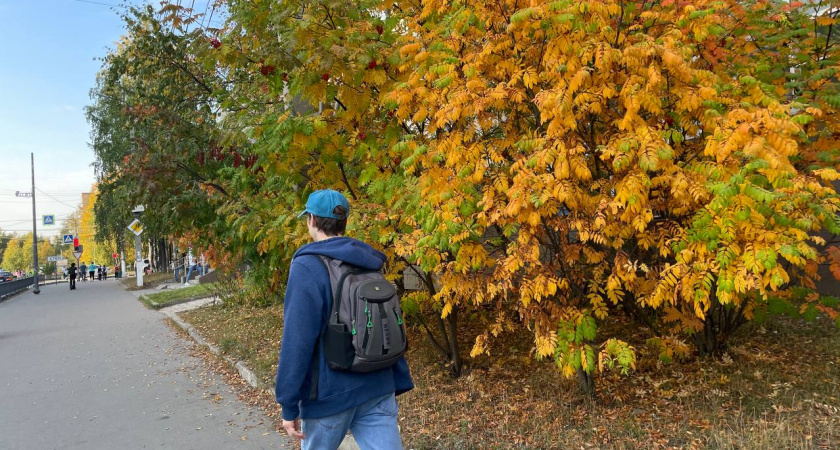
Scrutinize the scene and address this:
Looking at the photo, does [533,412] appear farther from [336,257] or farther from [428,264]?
[336,257]

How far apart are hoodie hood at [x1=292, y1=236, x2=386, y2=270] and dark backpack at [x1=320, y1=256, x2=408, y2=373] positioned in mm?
36

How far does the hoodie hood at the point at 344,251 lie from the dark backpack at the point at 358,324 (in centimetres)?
4

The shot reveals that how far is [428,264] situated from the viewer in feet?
15.3

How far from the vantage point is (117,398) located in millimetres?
6898

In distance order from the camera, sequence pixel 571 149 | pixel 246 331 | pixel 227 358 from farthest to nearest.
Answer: pixel 246 331
pixel 227 358
pixel 571 149

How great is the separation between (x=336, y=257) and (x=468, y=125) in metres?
2.67

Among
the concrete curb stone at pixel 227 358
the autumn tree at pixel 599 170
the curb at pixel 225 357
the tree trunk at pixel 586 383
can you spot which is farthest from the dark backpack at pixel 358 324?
the curb at pixel 225 357

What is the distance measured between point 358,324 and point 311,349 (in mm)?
221

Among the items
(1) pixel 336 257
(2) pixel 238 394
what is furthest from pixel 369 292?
(2) pixel 238 394

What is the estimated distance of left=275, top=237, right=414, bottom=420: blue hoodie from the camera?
96.2 inches

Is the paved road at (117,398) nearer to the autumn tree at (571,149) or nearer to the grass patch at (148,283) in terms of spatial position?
the autumn tree at (571,149)

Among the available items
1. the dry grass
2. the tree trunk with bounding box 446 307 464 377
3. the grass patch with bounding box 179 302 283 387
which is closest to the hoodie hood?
the dry grass

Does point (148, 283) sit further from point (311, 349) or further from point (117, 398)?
point (311, 349)

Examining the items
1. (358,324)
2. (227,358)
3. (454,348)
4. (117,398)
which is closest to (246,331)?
(227,358)
